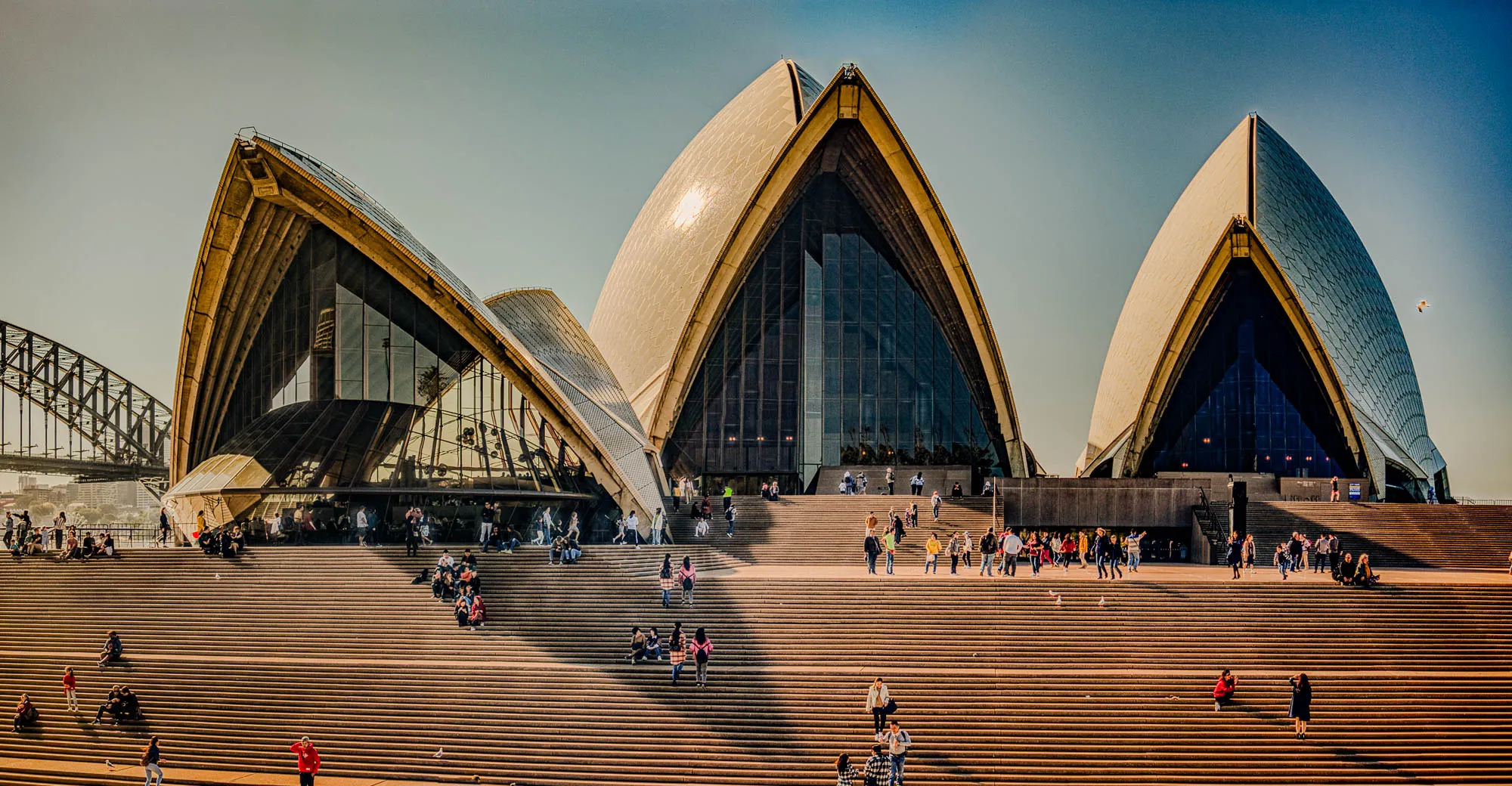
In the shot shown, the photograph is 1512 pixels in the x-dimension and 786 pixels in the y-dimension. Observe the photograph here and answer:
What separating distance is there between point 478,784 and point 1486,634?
1537cm

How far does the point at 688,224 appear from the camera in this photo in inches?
1641

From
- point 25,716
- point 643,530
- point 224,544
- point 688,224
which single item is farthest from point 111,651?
point 688,224

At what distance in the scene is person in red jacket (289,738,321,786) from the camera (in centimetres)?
1620

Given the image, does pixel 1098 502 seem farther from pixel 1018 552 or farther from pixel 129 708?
pixel 129 708

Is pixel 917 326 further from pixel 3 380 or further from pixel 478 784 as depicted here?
pixel 3 380

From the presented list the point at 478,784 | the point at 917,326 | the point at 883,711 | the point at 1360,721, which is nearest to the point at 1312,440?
the point at 917,326

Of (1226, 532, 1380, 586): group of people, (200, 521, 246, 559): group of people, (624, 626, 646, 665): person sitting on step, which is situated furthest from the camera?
(200, 521, 246, 559): group of people

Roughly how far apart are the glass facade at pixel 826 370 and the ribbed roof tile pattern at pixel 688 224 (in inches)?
65.1

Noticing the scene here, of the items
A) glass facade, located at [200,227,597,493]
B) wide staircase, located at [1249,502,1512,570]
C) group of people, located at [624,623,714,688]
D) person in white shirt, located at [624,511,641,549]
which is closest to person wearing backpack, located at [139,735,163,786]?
group of people, located at [624,623,714,688]

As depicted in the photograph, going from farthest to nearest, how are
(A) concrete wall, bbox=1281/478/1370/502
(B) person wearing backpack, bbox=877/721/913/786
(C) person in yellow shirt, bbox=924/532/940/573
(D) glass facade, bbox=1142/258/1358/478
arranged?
(D) glass facade, bbox=1142/258/1358/478 < (A) concrete wall, bbox=1281/478/1370/502 < (C) person in yellow shirt, bbox=924/532/940/573 < (B) person wearing backpack, bbox=877/721/913/786

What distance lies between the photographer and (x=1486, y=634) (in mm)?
19938

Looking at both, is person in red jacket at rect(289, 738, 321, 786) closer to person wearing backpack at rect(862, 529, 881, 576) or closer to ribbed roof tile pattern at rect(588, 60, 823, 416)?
person wearing backpack at rect(862, 529, 881, 576)

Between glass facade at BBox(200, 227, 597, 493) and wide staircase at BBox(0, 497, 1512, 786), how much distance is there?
19.8 feet

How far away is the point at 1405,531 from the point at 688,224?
23.0 metres
